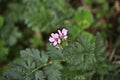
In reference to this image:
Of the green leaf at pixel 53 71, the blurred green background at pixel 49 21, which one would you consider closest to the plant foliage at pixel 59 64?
the green leaf at pixel 53 71

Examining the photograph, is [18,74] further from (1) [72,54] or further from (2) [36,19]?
(2) [36,19]

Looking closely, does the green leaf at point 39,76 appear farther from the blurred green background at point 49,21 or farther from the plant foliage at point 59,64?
the blurred green background at point 49,21

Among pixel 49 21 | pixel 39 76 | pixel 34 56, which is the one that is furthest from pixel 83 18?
pixel 39 76

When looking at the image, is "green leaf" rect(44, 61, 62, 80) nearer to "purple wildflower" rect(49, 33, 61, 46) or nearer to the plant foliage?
the plant foliage

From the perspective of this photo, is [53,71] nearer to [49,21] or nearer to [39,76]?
[39,76]

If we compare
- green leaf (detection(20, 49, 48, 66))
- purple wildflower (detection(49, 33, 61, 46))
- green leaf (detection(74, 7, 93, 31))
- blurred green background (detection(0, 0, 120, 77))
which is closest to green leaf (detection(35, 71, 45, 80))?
green leaf (detection(20, 49, 48, 66))

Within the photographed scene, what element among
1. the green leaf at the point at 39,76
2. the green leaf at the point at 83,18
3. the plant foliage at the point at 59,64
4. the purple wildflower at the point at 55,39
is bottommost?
the green leaf at the point at 39,76

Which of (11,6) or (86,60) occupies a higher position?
(11,6)

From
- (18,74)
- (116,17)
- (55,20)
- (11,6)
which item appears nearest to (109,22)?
(116,17)
